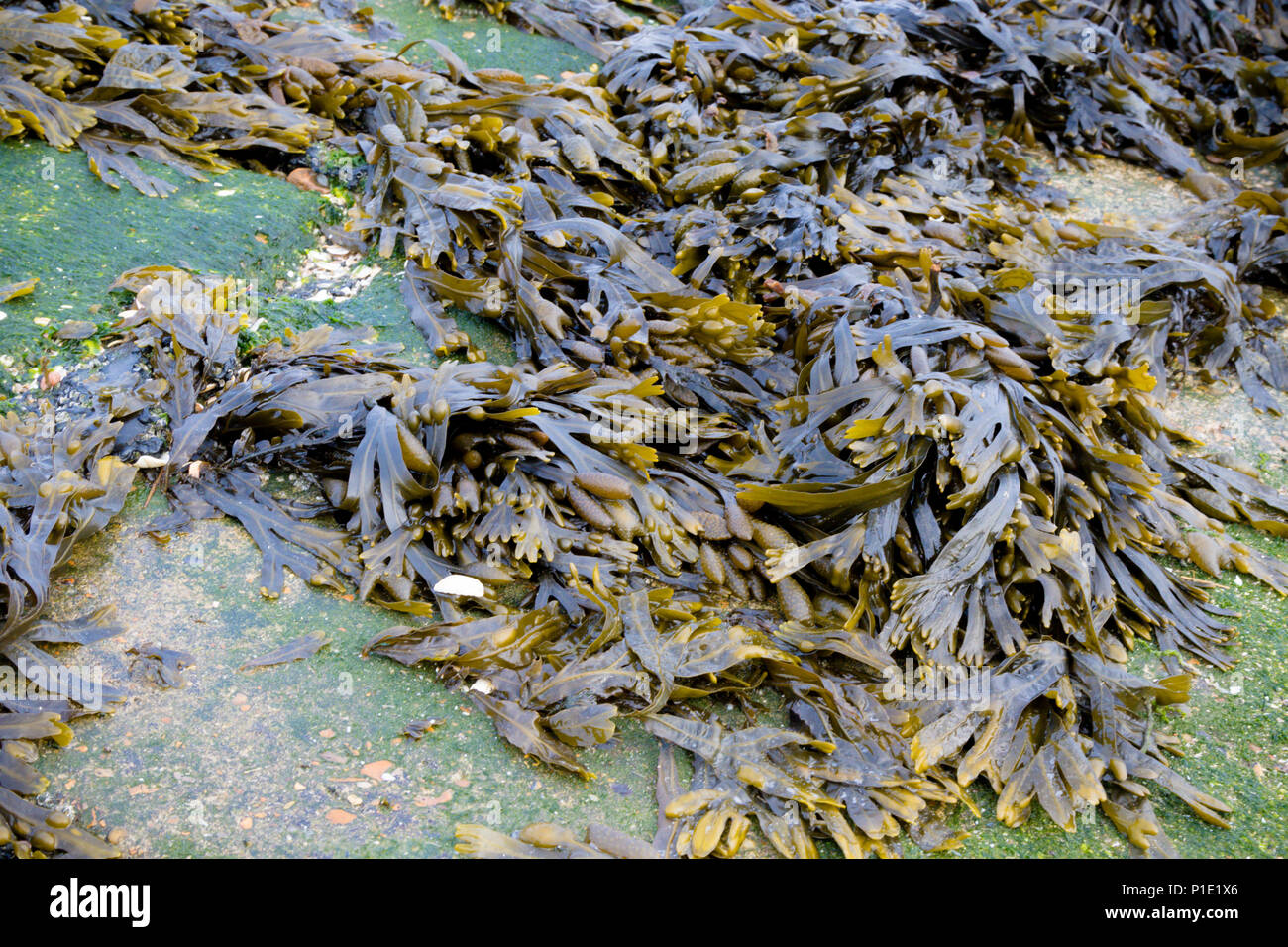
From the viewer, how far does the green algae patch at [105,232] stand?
7.87 ft

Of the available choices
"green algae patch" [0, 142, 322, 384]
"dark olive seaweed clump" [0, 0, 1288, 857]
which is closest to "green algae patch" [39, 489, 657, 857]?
"dark olive seaweed clump" [0, 0, 1288, 857]

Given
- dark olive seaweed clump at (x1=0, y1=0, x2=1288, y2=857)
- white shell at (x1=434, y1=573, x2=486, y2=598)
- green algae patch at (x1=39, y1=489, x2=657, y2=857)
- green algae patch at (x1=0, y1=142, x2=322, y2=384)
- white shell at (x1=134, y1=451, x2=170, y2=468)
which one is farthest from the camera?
green algae patch at (x1=0, y1=142, x2=322, y2=384)

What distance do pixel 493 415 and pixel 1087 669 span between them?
4.88ft

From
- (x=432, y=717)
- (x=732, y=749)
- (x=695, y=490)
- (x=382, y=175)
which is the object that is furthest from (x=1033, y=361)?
(x=382, y=175)

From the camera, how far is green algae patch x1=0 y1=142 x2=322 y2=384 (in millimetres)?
2398

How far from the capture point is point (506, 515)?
2.09 m

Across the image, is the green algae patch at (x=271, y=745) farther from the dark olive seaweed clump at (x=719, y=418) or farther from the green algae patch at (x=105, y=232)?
the green algae patch at (x=105, y=232)

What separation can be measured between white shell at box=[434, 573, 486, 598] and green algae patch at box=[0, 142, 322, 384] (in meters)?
1.21

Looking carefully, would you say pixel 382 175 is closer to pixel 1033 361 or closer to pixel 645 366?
pixel 645 366

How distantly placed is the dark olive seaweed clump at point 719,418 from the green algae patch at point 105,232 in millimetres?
118

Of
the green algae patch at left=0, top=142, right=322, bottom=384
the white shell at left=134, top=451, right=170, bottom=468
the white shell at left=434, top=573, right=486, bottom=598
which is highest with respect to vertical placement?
the green algae patch at left=0, top=142, right=322, bottom=384

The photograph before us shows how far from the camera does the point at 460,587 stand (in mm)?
1983

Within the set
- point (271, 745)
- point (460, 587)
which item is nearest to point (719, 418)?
point (460, 587)

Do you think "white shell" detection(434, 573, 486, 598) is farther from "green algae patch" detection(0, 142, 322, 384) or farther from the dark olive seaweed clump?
"green algae patch" detection(0, 142, 322, 384)
